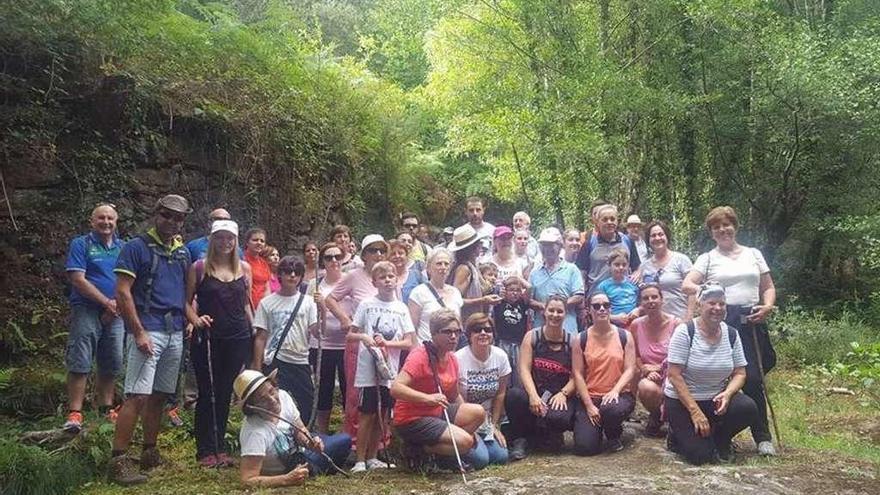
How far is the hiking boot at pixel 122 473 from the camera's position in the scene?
203 inches

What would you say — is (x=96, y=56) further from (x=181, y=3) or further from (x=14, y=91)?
(x=181, y=3)

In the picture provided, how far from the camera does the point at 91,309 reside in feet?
19.3

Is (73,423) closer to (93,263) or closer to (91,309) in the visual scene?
(91,309)

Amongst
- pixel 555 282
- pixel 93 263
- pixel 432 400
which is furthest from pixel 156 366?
pixel 555 282

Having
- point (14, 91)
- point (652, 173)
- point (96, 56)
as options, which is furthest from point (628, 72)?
point (14, 91)

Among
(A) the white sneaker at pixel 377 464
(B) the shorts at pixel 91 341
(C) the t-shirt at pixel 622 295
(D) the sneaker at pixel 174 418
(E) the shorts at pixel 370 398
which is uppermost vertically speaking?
(C) the t-shirt at pixel 622 295

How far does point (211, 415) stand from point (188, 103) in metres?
4.79

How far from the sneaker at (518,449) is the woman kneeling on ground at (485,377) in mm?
122

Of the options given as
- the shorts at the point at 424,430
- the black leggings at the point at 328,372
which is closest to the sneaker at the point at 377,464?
the shorts at the point at 424,430

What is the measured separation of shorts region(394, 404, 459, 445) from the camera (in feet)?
17.5

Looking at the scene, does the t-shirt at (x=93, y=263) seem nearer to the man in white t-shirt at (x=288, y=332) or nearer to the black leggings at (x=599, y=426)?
the man in white t-shirt at (x=288, y=332)

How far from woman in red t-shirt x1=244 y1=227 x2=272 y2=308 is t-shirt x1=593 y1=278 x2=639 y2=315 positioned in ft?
11.4

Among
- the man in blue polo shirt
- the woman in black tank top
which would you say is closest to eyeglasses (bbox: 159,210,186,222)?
the woman in black tank top

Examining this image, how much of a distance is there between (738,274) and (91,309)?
5624 millimetres
